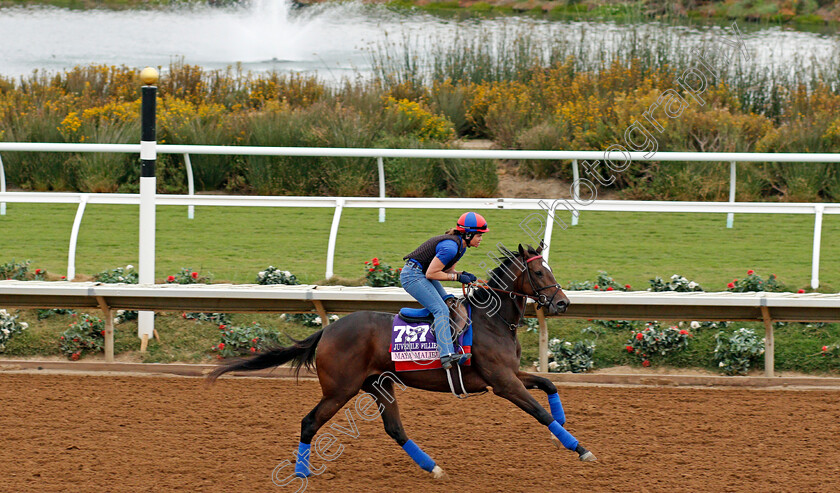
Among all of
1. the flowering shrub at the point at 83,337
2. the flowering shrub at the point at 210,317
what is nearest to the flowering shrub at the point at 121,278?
the flowering shrub at the point at 83,337

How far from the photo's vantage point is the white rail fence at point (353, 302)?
6.98 meters

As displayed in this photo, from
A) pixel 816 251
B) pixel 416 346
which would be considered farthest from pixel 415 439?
pixel 816 251

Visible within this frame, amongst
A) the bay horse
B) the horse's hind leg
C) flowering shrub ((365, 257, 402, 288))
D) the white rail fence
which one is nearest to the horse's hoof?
→ the bay horse

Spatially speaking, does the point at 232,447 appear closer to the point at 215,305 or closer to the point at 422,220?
the point at 215,305

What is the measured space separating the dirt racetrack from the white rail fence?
A: 64cm

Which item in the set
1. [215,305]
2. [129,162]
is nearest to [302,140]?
[129,162]

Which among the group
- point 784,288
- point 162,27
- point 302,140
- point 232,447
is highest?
point 162,27

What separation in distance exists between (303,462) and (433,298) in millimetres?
1165

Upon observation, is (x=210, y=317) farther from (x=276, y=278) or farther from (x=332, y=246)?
(x=332, y=246)

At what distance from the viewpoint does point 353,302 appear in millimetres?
7336

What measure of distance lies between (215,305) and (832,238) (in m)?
6.16

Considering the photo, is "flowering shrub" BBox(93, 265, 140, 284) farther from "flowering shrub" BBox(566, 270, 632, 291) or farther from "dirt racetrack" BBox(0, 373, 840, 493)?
"flowering shrub" BBox(566, 270, 632, 291)

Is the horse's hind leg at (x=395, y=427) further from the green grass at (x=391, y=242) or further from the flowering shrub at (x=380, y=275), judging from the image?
the green grass at (x=391, y=242)

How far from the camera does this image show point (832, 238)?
9359 mm
